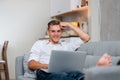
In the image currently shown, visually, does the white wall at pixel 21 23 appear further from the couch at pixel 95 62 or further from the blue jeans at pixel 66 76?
the blue jeans at pixel 66 76

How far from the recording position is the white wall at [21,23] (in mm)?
5855

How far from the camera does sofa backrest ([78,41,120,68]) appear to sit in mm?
2252

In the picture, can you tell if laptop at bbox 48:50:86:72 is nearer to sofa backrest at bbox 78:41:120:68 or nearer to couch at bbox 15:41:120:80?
couch at bbox 15:41:120:80

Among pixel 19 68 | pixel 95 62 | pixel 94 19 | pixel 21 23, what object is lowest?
pixel 19 68

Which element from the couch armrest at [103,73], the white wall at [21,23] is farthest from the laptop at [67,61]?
the white wall at [21,23]

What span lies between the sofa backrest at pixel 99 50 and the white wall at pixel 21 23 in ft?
11.0

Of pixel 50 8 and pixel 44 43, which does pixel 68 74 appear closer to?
pixel 44 43

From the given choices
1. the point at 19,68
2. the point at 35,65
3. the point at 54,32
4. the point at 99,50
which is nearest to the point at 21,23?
the point at 19,68

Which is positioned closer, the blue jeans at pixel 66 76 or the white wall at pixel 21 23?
the blue jeans at pixel 66 76

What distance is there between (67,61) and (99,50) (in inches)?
25.1

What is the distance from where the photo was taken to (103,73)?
4.44 feet

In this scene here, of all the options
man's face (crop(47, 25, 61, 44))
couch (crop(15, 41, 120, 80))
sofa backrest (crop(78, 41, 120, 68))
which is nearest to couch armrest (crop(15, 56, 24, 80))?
couch (crop(15, 41, 120, 80))

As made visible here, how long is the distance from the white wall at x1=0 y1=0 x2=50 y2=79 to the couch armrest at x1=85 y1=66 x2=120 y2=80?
4652mm

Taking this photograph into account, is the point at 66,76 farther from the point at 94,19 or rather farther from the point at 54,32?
the point at 94,19
